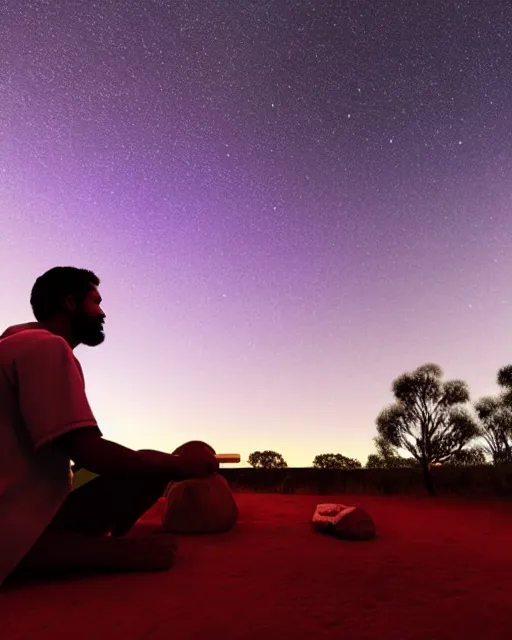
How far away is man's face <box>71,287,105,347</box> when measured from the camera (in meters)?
2.28

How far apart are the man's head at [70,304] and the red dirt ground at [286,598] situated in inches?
49.5

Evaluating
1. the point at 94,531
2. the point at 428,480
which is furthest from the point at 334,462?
the point at 94,531

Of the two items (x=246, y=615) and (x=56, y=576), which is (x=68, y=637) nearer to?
(x=246, y=615)

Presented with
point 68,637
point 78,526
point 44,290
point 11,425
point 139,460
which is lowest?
point 68,637

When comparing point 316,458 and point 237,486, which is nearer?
point 237,486

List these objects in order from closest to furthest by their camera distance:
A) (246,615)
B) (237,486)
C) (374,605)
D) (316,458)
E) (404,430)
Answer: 1. (246,615)
2. (374,605)
3. (237,486)
4. (404,430)
5. (316,458)

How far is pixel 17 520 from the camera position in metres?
1.85

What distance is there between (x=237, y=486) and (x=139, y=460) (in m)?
14.8

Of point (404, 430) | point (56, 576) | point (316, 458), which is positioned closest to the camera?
point (56, 576)

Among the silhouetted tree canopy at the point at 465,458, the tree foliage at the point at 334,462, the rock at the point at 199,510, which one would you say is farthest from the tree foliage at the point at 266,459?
the rock at the point at 199,510

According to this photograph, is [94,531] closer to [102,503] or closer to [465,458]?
[102,503]

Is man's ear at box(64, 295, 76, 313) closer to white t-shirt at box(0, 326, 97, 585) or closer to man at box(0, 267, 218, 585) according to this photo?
man at box(0, 267, 218, 585)

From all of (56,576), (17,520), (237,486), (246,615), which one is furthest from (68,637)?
(237,486)

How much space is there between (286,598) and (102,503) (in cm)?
114
